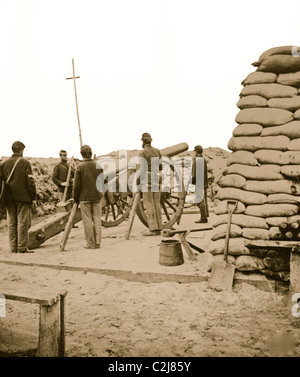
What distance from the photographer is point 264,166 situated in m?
4.70

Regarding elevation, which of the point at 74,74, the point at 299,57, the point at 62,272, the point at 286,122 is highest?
the point at 74,74

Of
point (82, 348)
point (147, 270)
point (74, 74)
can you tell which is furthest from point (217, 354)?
point (74, 74)

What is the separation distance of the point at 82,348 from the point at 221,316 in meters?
1.38

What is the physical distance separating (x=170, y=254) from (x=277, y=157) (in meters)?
1.93

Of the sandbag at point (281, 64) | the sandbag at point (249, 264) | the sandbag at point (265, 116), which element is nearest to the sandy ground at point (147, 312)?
the sandbag at point (249, 264)

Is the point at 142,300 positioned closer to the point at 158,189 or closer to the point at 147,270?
the point at 147,270

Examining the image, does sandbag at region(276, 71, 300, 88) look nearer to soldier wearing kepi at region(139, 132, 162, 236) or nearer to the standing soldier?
soldier wearing kepi at region(139, 132, 162, 236)

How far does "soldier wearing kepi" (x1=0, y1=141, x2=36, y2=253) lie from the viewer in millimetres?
6297

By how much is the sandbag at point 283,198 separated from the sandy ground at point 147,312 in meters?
1.07

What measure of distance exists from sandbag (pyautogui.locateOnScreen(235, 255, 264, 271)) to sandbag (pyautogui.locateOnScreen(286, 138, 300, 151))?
4.67 feet

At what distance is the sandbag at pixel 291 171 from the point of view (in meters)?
4.44

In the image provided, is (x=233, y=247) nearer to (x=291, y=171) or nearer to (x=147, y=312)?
(x=291, y=171)

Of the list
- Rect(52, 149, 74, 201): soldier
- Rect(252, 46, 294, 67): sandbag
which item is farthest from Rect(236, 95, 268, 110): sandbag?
Rect(52, 149, 74, 201): soldier

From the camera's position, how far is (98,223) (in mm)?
6605
